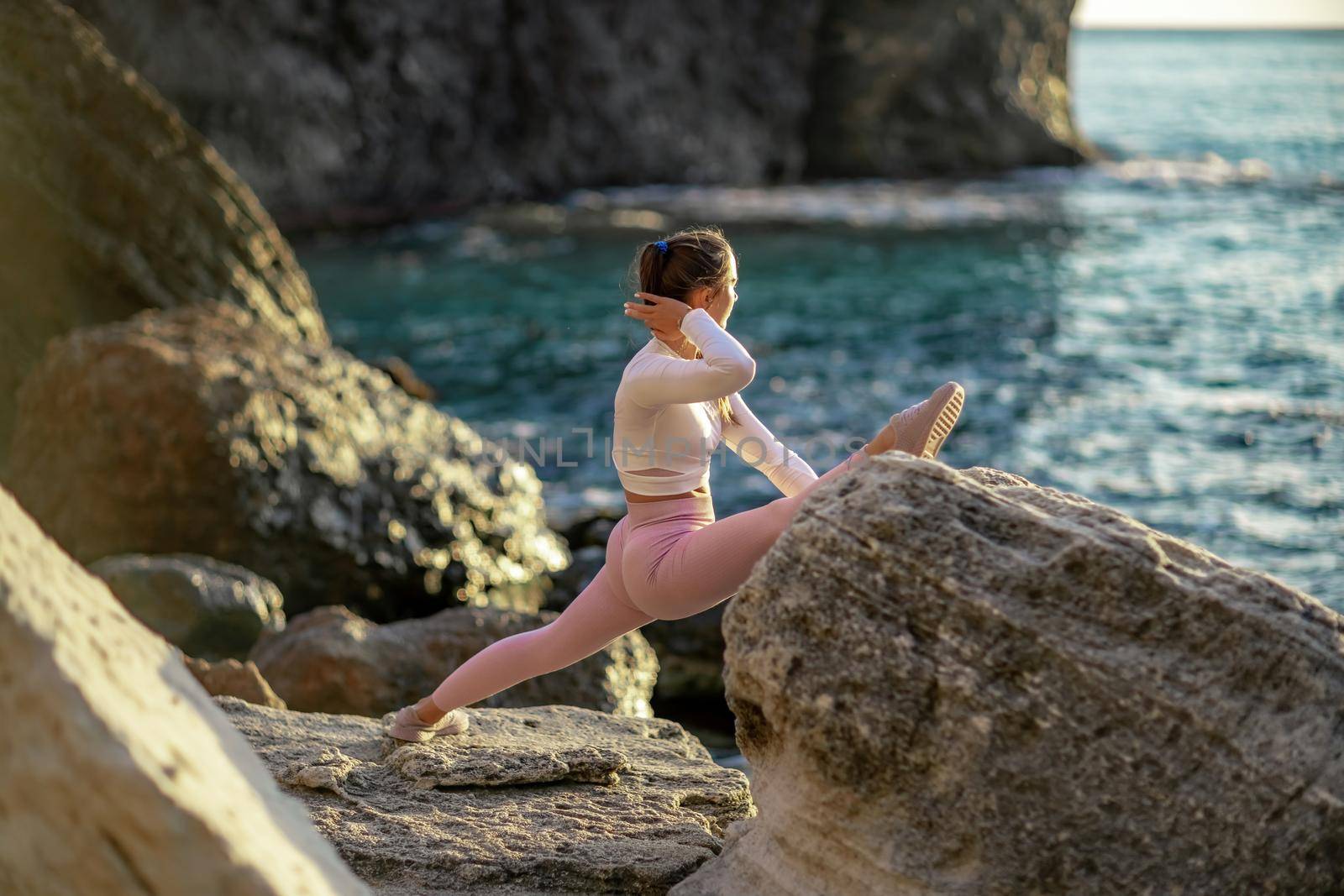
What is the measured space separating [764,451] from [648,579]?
479 mm

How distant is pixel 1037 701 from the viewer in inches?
105

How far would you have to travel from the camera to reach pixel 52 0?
9.74 m

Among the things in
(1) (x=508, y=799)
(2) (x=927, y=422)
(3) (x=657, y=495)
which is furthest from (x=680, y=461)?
(1) (x=508, y=799)

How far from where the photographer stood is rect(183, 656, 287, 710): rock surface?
4.73 m

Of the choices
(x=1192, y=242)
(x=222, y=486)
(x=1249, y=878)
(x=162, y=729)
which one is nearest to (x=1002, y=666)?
(x=1249, y=878)

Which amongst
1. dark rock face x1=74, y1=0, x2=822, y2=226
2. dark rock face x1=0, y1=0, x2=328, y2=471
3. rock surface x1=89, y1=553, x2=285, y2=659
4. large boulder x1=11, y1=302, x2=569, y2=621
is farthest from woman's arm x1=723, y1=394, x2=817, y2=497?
dark rock face x1=74, y1=0, x2=822, y2=226

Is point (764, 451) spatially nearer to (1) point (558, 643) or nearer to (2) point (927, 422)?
(2) point (927, 422)

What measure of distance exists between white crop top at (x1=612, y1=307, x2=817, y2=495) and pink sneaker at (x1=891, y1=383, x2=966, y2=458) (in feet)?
0.92

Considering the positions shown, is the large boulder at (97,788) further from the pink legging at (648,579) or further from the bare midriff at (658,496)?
the bare midriff at (658,496)

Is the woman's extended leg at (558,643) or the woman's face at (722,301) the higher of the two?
the woman's face at (722,301)

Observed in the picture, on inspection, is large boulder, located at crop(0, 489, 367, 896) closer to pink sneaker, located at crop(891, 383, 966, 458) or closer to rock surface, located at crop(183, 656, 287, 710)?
pink sneaker, located at crop(891, 383, 966, 458)

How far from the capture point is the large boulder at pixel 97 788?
195 cm

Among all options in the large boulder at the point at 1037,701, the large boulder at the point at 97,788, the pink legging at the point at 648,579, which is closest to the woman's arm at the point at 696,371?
the pink legging at the point at 648,579

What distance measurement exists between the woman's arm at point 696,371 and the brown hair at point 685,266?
0.09 m
